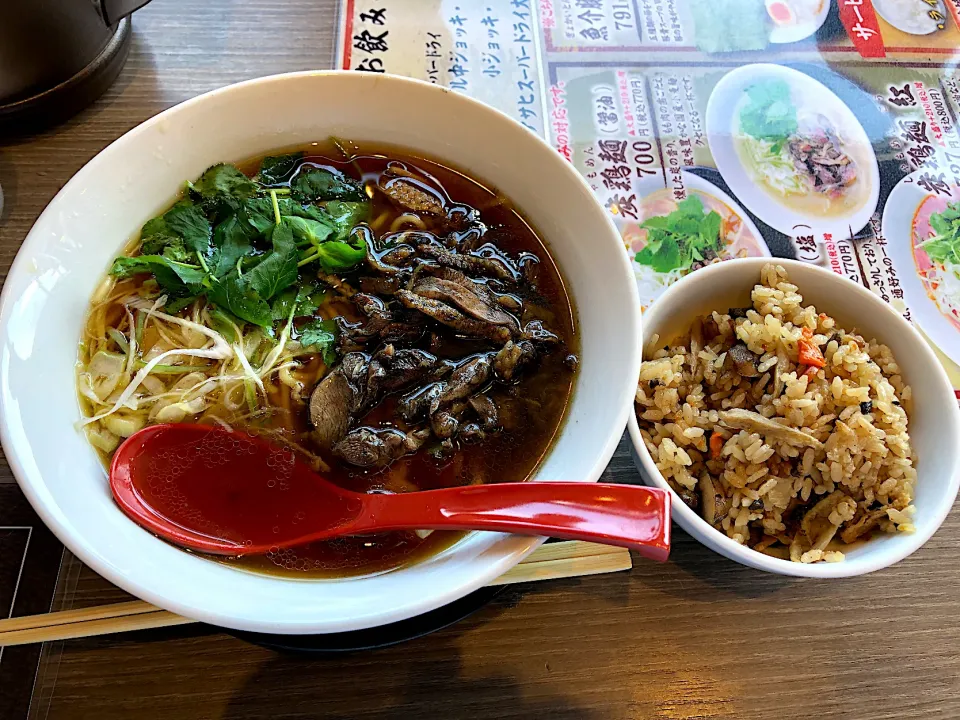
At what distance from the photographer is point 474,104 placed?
4.68ft

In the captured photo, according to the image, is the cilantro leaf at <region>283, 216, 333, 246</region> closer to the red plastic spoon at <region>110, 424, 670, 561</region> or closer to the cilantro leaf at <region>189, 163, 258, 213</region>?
the cilantro leaf at <region>189, 163, 258, 213</region>

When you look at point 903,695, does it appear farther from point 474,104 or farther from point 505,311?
point 474,104

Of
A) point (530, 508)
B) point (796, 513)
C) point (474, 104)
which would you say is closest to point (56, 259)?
point (474, 104)

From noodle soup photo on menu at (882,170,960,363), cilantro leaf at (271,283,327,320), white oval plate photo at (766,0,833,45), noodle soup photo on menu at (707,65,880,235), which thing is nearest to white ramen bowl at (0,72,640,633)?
cilantro leaf at (271,283,327,320)

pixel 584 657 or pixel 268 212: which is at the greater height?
pixel 268 212

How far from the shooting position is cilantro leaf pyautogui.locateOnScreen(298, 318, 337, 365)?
4.75 ft

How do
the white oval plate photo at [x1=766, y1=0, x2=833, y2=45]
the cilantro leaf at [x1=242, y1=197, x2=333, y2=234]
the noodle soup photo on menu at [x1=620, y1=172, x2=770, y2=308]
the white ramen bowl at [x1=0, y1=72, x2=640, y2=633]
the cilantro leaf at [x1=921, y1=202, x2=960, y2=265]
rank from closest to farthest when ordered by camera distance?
the white ramen bowl at [x1=0, y1=72, x2=640, y2=633] → the cilantro leaf at [x1=242, y1=197, x2=333, y2=234] → the noodle soup photo on menu at [x1=620, y1=172, x2=770, y2=308] → the cilantro leaf at [x1=921, y1=202, x2=960, y2=265] → the white oval plate photo at [x1=766, y1=0, x2=833, y2=45]

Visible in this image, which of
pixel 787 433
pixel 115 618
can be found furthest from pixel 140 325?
pixel 787 433

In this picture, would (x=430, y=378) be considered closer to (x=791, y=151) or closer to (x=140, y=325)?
(x=140, y=325)

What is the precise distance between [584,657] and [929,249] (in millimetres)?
1566

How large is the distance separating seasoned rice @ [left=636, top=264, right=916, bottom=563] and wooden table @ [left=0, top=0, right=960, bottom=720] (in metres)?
0.15

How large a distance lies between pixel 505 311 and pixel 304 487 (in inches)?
23.4

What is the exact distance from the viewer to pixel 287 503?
4.12 feet

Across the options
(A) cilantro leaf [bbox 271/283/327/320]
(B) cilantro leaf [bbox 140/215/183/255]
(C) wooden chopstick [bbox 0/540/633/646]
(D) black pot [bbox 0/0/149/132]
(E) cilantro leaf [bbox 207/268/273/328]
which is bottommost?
(C) wooden chopstick [bbox 0/540/633/646]
